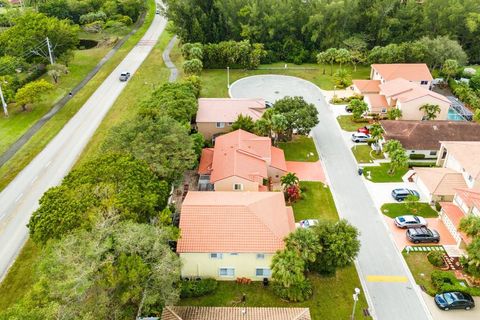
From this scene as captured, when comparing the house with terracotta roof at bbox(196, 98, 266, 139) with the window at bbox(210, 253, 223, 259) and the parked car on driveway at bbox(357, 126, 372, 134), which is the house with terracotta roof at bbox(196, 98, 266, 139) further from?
the window at bbox(210, 253, 223, 259)

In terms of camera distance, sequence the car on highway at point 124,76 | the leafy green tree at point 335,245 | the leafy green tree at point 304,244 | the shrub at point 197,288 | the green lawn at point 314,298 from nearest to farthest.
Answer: the leafy green tree at point 304,244, the green lawn at point 314,298, the leafy green tree at point 335,245, the shrub at point 197,288, the car on highway at point 124,76

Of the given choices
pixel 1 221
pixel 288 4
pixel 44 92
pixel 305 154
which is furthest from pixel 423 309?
pixel 288 4

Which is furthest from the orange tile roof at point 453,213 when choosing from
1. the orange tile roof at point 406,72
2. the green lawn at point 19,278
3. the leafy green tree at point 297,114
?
the green lawn at point 19,278

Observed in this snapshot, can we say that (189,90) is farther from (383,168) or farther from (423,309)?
(423,309)

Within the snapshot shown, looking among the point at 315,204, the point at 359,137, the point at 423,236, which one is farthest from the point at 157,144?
the point at 359,137

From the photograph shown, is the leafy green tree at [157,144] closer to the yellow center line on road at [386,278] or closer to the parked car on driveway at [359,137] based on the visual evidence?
the yellow center line on road at [386,278]

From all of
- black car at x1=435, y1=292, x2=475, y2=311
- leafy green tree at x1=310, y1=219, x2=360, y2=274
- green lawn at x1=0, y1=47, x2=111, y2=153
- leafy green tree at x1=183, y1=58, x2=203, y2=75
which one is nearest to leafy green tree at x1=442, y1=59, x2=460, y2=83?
leafy green tree at x1=183, y1=58, x2=203, y2=75
